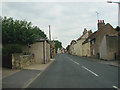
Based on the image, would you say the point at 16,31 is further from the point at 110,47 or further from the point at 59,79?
the point at 110,47

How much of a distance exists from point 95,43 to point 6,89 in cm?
3230

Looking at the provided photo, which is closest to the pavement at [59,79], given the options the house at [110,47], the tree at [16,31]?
the tree at [16,31]

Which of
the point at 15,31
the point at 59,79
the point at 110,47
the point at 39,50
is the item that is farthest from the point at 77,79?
the point at 110,47

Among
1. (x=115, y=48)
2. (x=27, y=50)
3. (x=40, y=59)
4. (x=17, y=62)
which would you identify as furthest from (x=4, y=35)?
(x=115, y=48)

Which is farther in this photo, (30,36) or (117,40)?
(117,40)

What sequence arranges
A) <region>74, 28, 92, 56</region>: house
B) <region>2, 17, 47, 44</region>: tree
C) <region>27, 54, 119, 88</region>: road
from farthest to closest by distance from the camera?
<region>74, 28, 92, 56</region>: house, <region>2, 17, 47, 44</region>: tree, <region>27, 54, 119, 88</region>: road

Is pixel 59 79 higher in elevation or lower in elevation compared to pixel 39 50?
lower

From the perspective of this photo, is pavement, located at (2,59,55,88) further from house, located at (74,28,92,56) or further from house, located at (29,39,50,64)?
house, located at (74,28,92,56)

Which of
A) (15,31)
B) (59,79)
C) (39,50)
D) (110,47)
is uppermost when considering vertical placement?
(15,31)

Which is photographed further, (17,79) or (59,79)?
(59,79)

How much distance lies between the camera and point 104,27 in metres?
34.5

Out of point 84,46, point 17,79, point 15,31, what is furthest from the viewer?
point 84,46

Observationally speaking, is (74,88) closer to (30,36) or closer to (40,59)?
(30,36)

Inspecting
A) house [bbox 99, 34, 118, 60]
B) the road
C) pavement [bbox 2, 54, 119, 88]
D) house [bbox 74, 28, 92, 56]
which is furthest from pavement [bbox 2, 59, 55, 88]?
house [bbox 74, 28, 92, 56]
